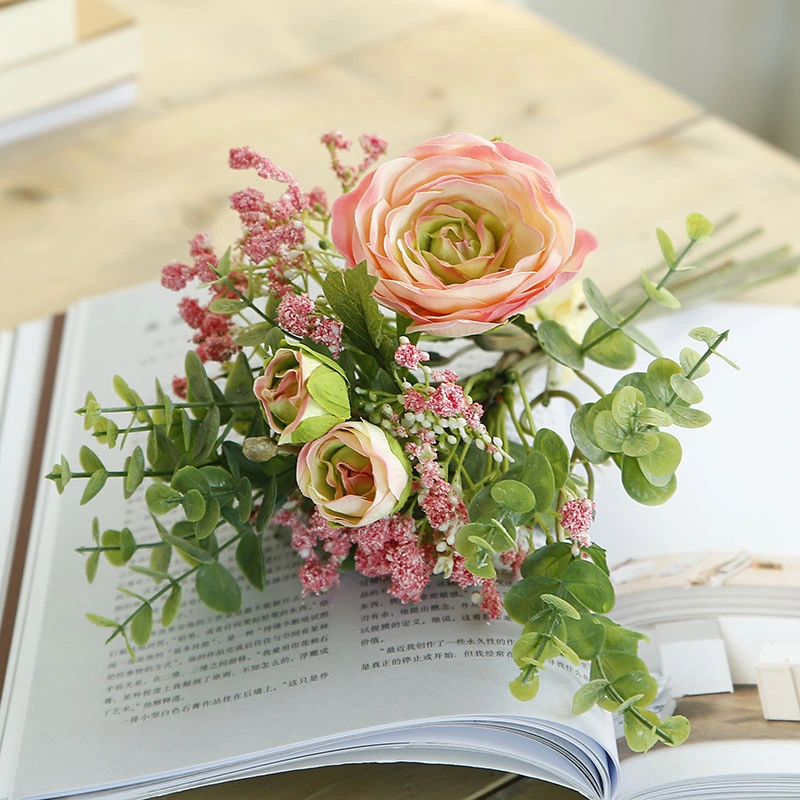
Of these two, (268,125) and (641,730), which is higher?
(268,125)

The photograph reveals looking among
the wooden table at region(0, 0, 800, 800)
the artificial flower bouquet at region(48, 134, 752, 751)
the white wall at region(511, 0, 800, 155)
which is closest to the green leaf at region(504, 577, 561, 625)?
the artificial flower bouquet at region(48, 134, 752, 751)

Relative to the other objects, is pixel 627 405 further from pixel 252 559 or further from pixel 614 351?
pixel 252 559

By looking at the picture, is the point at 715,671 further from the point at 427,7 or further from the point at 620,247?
the point at 427,7

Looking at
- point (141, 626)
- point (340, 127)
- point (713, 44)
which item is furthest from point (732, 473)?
point (713, 44)

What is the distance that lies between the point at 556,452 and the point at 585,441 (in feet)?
0.04

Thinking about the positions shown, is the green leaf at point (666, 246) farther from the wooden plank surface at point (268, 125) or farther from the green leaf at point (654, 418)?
the wooden plank surface at point (268, 125)

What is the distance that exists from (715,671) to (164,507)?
28 cm

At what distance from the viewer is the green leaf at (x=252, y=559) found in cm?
50

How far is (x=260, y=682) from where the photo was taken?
19.5 inches

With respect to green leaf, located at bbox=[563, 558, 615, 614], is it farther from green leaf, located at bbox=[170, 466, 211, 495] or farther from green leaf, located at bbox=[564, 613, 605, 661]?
green leaf, located at bbox=[170, 466, 211, 495]

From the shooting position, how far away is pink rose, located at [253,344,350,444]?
1.33 ft

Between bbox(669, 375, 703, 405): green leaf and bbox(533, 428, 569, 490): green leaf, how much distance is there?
5 cm

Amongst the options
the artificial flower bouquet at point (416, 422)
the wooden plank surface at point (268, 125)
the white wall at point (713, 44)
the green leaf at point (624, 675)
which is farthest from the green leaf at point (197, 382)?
the white wall at point (713, 44)

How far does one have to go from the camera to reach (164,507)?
450mm
